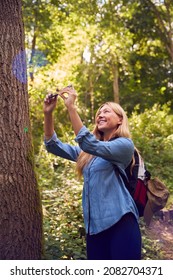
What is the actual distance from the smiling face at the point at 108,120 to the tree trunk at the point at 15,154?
77 cm

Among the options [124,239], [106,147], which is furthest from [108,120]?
[124,239]

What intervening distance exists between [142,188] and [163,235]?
9.41 ft

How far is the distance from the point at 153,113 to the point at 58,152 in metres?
11.8

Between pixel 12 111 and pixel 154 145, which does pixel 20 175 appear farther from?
pixel 154 145

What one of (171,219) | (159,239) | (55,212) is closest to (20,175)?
(55,212)

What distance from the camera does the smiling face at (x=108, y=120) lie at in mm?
2623

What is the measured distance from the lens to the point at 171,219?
6.22 metres

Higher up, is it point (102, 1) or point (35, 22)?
point (102, 1)

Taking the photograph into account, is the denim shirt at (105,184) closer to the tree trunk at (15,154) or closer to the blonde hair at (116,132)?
the blonde hair at (116,132)

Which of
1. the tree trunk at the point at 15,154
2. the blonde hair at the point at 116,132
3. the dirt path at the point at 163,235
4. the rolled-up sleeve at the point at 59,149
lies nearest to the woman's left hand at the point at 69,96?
the blonde hair at the point at 116,132

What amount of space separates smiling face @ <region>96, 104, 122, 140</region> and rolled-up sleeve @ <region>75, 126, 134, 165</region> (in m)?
0.16

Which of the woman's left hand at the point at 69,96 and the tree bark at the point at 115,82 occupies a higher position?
the tree bark at the point at 115,82

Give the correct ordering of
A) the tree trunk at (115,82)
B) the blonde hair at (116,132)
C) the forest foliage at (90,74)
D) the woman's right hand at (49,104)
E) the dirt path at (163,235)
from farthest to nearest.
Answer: the tree trunk at (115,82) → the forest foliage at (90,74) → the dirt path at (163,235) → the woman's right hand at (49,104) → the blonde hair at (116,132)

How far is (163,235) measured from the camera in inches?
208
